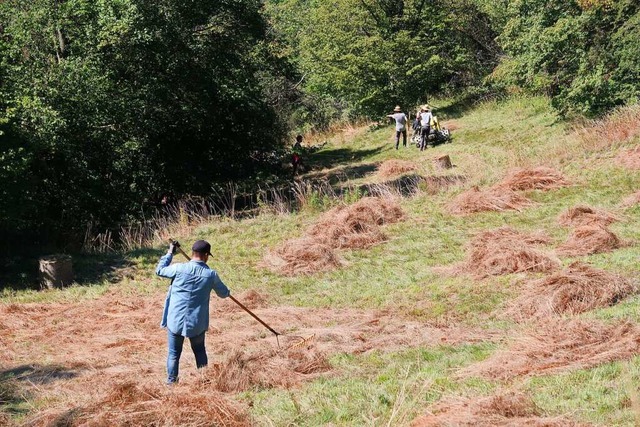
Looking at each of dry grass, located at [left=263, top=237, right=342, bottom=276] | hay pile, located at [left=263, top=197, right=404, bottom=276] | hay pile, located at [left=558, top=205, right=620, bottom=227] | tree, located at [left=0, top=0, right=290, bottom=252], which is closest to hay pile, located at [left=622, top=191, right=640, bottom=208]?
hay pile, located at [left=558, top=205, right=620, bottom=227]

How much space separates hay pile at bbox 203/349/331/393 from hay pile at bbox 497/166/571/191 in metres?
9.81

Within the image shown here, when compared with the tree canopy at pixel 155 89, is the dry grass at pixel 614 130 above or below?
below

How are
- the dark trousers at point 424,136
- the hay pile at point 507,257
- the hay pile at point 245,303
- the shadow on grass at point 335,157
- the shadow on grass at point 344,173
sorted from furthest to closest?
A: the shadow on grass at point 335,157, the dark trousers at point 424,136, the shadow on grass at point 344,173, the hay pile at point 245,303, the hay pile at point 507,257

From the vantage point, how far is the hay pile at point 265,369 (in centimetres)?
751

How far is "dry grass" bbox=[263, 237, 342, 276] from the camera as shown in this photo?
13.9 metres

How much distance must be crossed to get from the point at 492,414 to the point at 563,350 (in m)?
2.02

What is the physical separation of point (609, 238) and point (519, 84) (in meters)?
15.6

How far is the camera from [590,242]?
12.0 metres

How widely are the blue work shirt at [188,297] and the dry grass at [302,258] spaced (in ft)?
19.8

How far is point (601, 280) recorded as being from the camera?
366 inches

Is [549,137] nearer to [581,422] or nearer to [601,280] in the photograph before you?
[601,280]

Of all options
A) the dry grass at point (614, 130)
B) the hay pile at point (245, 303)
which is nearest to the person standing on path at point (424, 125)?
the dry grass at point (614, 130)

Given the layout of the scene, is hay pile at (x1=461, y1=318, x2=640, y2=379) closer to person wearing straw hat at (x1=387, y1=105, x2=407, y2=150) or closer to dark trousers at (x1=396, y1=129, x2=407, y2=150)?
person wearing straw hat at (x1=387, y1=105, x2=407, y2=150)

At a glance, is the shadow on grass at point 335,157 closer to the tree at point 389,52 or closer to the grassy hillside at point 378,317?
the tree at point 389,52
